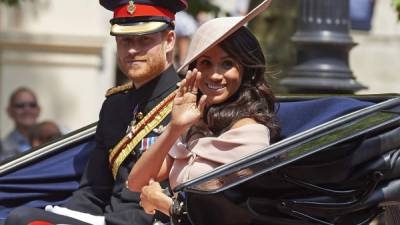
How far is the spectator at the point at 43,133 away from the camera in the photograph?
9.38 metres

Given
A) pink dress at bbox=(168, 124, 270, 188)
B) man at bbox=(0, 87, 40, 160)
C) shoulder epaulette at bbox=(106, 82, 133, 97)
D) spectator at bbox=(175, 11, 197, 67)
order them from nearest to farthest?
1. pink dress at bbox=(168, 124, 270, 188)
2. shoulder epaulette at bbox=(106, 82, 133, 97)
3. man at bbox=(0, 87, 40, 160)
4. spectator at bbox=(175, 11, 197, 67)

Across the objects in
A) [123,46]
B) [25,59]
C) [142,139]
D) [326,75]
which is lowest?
[25,59]

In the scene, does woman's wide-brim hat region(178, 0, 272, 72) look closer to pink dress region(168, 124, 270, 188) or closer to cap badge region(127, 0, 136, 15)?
pink dress region(168, 124, 270, 188)

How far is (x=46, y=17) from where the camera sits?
14984mm

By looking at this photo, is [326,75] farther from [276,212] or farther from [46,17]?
[46,17]

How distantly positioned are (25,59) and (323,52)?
769 centimetres

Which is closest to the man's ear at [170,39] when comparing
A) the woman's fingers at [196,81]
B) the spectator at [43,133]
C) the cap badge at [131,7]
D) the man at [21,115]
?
the cap badge at [131,7]

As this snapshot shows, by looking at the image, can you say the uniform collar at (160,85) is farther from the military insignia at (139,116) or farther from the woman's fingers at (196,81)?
the woman's fingers at (196,81)

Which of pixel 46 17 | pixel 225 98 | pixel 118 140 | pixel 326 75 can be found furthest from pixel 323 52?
pixel 46 17

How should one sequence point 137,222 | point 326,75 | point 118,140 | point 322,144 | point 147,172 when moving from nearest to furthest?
point 322,144 → point 147,172 → point 137,222 → point 118,140 → point 326,75

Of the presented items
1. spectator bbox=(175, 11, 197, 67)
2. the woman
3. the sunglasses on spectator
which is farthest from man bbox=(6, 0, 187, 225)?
spectator bbox=(175, 11, 197, 67)

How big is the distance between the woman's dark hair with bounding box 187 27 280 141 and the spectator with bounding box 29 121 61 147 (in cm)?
438

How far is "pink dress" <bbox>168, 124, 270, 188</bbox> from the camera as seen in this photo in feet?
16.0

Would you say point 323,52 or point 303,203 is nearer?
point 303,203
